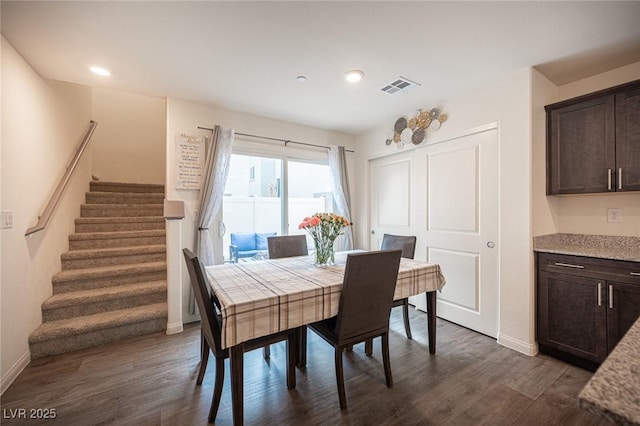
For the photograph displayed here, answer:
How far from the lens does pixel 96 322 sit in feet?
8.04

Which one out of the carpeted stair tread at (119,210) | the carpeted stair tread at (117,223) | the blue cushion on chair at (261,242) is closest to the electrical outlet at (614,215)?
the blue cushion on chair at (261,242)

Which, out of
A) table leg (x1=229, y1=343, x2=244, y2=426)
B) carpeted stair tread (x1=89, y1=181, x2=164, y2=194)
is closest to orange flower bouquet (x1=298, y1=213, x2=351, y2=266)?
table leg (x1=229, y1=343, x2=244, y2=426)

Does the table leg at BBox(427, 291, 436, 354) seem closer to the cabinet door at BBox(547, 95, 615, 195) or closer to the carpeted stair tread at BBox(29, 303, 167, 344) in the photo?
the cabinet door at BBox(547, 95, 615, 195)

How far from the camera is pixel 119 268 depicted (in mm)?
2977

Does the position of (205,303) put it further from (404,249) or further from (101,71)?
(101,71)

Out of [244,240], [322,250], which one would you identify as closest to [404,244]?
[322,250]

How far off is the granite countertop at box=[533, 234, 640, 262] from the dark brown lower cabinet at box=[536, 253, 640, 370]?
1.9 inches

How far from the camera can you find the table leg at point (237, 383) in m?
1.42

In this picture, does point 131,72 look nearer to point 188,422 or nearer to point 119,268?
point 119,268

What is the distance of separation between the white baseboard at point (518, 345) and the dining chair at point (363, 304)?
1296mm

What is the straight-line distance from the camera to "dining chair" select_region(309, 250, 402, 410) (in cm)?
167

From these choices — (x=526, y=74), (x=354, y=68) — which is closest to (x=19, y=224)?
(x=354, y=68)

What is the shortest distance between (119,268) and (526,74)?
443 cm

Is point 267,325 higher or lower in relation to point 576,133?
lower
